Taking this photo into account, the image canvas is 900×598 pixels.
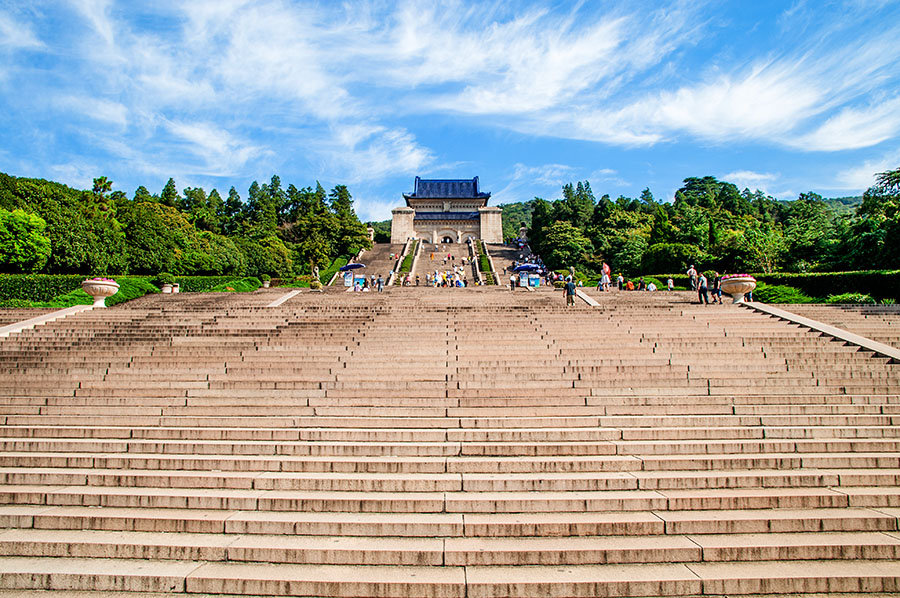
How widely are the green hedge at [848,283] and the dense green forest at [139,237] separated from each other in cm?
2975

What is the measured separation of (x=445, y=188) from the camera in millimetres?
68125

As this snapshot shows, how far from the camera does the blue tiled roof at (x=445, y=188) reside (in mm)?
67062

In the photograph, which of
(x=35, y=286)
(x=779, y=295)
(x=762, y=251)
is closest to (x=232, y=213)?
(x=35, y=286)

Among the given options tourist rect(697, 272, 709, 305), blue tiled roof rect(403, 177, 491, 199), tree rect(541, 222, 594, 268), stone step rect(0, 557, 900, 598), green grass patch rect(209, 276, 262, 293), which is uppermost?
blue tiled roof rect(403, 177, 491, 199)

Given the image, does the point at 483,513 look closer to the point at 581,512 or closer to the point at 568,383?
the point at 581,512

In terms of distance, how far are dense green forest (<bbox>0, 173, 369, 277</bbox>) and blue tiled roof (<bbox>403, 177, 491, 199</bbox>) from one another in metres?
12.7

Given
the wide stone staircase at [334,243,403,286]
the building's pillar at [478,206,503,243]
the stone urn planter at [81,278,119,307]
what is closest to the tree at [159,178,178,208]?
the wide stone staircase at [334,243,403,286]

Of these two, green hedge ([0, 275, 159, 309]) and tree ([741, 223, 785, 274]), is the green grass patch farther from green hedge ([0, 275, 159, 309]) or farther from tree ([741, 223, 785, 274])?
tree ([741, 223, 785, 274])

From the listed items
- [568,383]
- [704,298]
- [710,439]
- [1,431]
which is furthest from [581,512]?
[704,298]

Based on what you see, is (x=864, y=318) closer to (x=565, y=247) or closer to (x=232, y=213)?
(x=565, y=247)

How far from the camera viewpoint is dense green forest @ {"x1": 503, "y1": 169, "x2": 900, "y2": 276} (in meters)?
22.0

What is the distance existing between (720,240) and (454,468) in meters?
27.9

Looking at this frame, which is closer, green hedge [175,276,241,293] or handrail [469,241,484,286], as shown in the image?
green hedge [175,276,241,293]

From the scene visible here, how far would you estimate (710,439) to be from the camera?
6.28 metres
